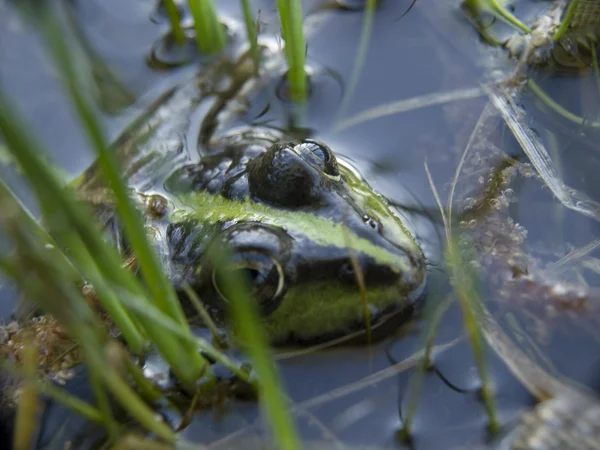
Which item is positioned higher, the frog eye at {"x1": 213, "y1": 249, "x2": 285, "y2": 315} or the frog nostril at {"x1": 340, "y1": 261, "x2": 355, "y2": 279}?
the frog nostril at {"x1": 340, "y1": 261, "x2": 355, "y2": 279}

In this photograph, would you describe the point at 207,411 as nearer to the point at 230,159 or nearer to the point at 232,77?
the point at 230,159

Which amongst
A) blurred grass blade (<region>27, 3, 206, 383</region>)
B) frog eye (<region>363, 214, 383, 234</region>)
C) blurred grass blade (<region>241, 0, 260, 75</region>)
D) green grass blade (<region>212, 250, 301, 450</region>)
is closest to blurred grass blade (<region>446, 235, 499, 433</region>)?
frog eye (<region>363, 214, 383, 234</region>)

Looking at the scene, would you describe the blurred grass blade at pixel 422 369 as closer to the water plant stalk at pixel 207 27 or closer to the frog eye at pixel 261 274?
the frog eye at pixel 261 274

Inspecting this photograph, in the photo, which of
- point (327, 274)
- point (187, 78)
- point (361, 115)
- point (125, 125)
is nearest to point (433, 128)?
point (361, 115)

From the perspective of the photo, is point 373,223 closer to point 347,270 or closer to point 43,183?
point 347,270

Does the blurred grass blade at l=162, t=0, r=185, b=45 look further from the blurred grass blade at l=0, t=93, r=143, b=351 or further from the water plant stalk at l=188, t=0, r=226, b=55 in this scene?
the blurred grass blade at l=0, t=93, r=143, b=351
